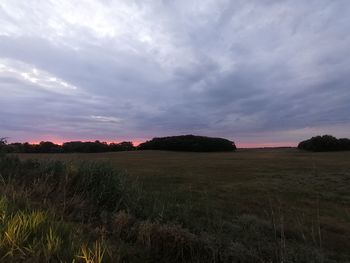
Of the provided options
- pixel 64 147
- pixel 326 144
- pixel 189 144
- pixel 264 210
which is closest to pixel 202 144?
pixel 189 144

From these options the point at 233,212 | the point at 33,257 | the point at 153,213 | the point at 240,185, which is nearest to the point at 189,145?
the point at 240,185

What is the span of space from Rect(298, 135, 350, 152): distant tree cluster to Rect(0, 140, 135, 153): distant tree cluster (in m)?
30.4

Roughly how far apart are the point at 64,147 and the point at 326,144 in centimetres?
5151

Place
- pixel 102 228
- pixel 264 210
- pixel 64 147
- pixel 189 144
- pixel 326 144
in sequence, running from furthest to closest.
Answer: pixel 189 144
pixel 326 144
pixel 64 147
pixel 264 210
pixel 102 228

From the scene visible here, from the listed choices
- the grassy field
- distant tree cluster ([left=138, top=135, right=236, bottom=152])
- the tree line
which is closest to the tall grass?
the grassy field

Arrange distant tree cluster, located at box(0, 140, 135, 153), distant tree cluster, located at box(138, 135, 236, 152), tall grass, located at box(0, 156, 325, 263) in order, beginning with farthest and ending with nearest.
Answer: distant tree cluster, located at box(138, 135, 236, 152)
distant tree cluster, located at box(0, 140, 135, 153)
tall grass, located at box(0, 156, 325, 263)

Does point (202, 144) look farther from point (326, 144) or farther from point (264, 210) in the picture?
point (264, 210)

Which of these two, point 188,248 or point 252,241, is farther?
point 252,241

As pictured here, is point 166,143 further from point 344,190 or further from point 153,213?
point 153,213

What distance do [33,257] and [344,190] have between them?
19.4 meters

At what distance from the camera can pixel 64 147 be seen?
993 inches

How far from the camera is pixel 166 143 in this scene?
78.7 meters

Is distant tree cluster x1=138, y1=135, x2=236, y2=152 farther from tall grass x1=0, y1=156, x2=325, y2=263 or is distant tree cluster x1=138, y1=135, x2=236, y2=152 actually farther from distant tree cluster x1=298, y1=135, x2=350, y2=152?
tall grass x1=0, y1=156, x2=325, y2=263

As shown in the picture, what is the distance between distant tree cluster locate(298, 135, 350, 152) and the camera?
6669 cm
